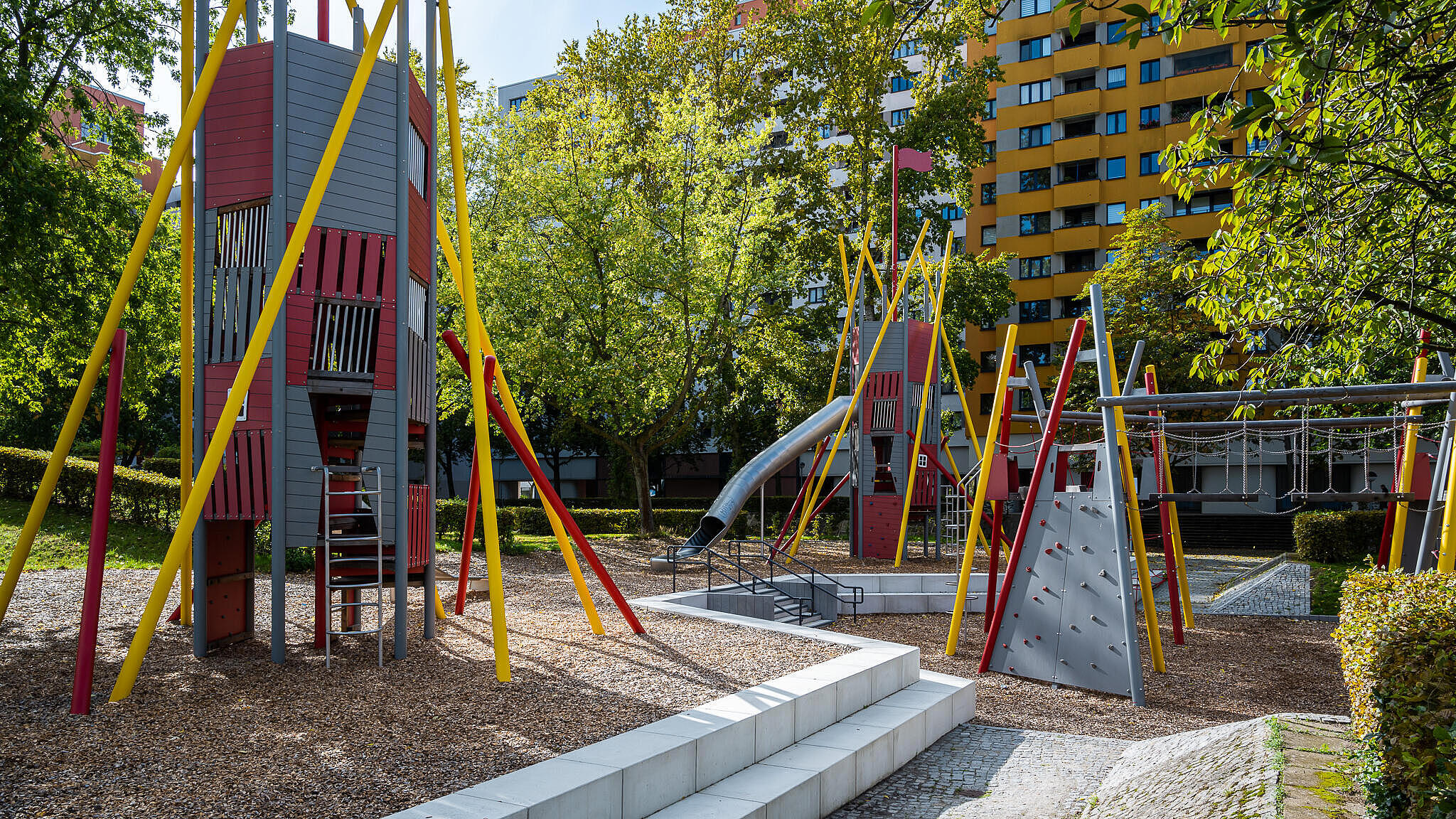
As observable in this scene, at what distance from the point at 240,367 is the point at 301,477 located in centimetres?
117

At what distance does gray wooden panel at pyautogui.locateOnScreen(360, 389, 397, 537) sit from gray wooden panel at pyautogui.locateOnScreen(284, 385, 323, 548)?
454 millimetres

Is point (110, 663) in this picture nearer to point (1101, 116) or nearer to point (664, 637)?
point (664, 637)

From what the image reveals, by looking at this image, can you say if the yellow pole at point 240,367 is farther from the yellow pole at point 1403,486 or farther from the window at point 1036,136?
the window at point 1036,136

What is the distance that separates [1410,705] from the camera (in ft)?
13.5

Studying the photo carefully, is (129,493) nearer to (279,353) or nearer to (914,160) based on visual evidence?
(279,353)

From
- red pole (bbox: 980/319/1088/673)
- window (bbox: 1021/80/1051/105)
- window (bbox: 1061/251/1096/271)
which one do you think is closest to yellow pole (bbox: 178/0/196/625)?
red pole (bbox: 980/319/1088/673)

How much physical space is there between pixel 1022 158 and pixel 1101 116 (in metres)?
3.77

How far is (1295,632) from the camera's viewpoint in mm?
13781

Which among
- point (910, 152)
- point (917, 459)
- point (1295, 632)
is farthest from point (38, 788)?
point (910, 152)

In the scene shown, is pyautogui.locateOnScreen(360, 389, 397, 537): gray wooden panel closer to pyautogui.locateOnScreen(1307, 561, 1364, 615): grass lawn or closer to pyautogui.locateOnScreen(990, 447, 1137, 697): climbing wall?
pyautogui.locateOnScreen(990, 447, 1137, 697): climbing wall

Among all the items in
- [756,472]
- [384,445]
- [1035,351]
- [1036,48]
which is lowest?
[756,472]

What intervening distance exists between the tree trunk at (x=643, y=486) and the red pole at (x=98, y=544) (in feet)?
62.2

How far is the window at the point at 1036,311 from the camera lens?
4412 cm

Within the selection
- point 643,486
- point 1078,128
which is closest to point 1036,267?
point 1078,128
